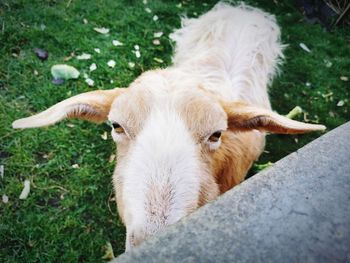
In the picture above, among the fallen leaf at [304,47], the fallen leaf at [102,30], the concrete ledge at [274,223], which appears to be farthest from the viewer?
the fallen leaf at [304,47]

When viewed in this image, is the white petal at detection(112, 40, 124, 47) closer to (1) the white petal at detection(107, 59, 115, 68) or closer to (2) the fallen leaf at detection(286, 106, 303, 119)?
(1) the white petal at detection(107, 59, 115, 68)

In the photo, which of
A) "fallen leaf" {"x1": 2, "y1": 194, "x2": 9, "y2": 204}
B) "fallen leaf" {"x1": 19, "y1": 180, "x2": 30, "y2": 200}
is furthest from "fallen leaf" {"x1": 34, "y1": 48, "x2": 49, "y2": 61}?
"fallen leaf" {"x1": 2, "y1": 194, "x2": 9, "y2": 204}

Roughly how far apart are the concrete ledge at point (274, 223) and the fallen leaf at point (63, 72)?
5.04m

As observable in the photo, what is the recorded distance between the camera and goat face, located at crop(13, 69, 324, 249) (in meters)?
2.71

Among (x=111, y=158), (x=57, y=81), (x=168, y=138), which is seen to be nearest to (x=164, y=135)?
(x=168, y=138)

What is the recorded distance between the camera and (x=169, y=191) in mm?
2717

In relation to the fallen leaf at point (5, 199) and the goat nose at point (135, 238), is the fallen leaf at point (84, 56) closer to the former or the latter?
the fallen leaf at point (5, 199)

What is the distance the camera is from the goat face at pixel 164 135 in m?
2.71

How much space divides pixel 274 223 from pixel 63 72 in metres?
5.35

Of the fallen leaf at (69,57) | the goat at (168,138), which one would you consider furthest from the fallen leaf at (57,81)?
the goat at (168,138)

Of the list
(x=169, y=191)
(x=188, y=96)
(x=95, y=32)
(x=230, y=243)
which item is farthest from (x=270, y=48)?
(x=230, y=243)

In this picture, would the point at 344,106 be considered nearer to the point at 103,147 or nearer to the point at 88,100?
the point at 103,147

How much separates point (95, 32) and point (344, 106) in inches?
201

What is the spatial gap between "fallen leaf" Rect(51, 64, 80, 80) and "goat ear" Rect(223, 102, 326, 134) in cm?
338
